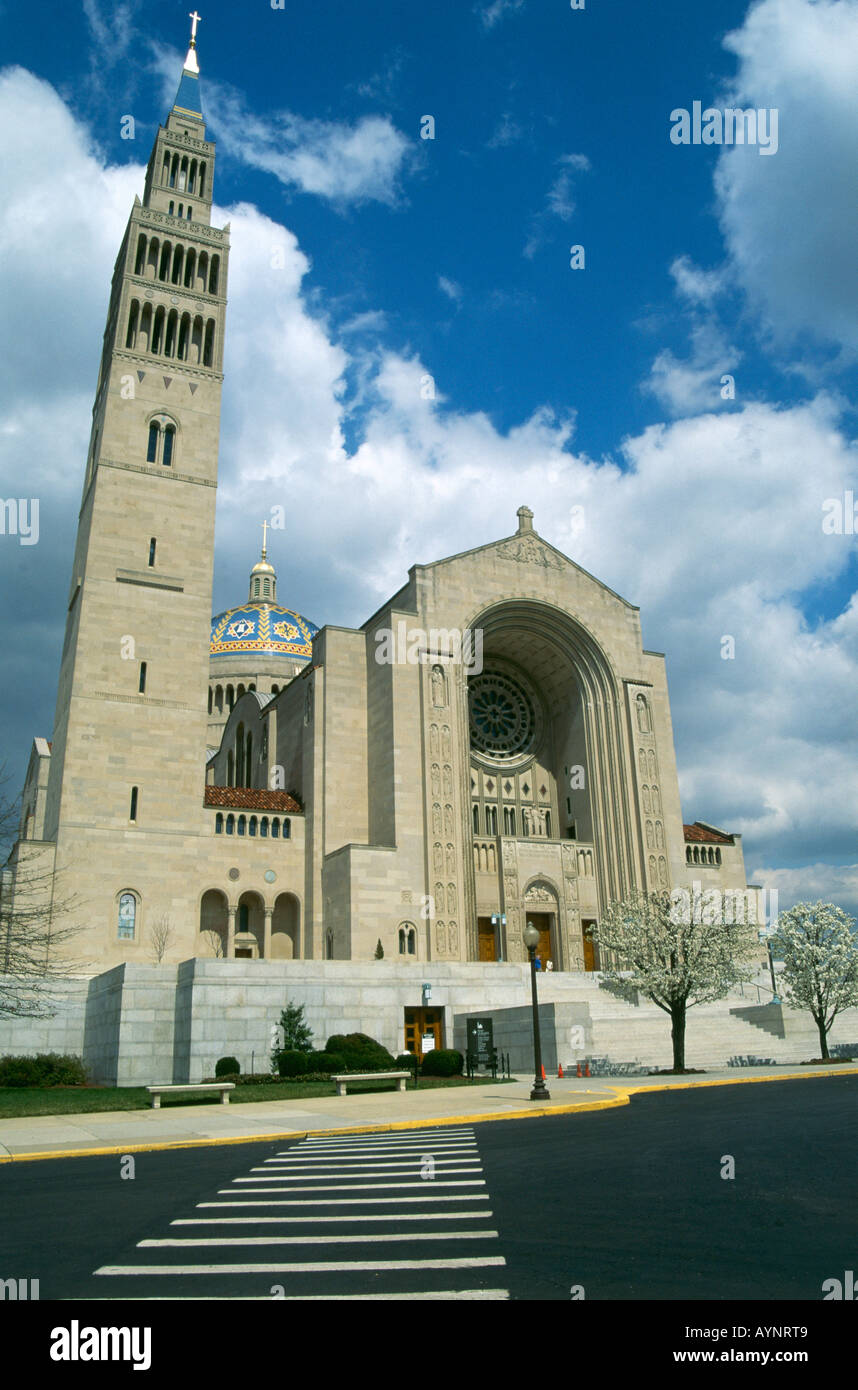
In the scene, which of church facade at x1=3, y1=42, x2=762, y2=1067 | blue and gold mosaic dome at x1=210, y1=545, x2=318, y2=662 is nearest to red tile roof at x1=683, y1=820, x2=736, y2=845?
church facade at x1=3, y1=42, x2=762, y2=1067

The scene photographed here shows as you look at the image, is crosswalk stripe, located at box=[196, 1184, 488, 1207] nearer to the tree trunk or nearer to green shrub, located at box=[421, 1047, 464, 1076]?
green shrub, located at box=[421, 1047, 464, 1076]

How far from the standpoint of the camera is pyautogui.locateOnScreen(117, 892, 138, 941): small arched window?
1531 inches

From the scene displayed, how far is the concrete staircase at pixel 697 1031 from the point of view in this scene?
3139 centimetres

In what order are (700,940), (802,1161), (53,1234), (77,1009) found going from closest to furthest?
1. (53,1234)
2. (802,1161)
3. (700,940)
4. (77,1009)

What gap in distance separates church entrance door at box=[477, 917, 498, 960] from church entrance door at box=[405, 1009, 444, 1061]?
10.6 meters

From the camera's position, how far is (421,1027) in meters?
34.7

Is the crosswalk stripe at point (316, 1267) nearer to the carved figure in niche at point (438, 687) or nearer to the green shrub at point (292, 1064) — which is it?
the green shrub at point (292, 1064)

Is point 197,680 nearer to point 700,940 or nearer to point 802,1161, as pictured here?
point 700,940

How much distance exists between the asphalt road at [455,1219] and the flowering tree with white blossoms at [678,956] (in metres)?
15.8

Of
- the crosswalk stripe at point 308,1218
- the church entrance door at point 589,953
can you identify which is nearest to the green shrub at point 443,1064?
the church entrance door at point 589,953

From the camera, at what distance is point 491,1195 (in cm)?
865

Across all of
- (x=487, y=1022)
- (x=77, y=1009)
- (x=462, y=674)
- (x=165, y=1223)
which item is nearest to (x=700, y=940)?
(x=487, y=1022)
